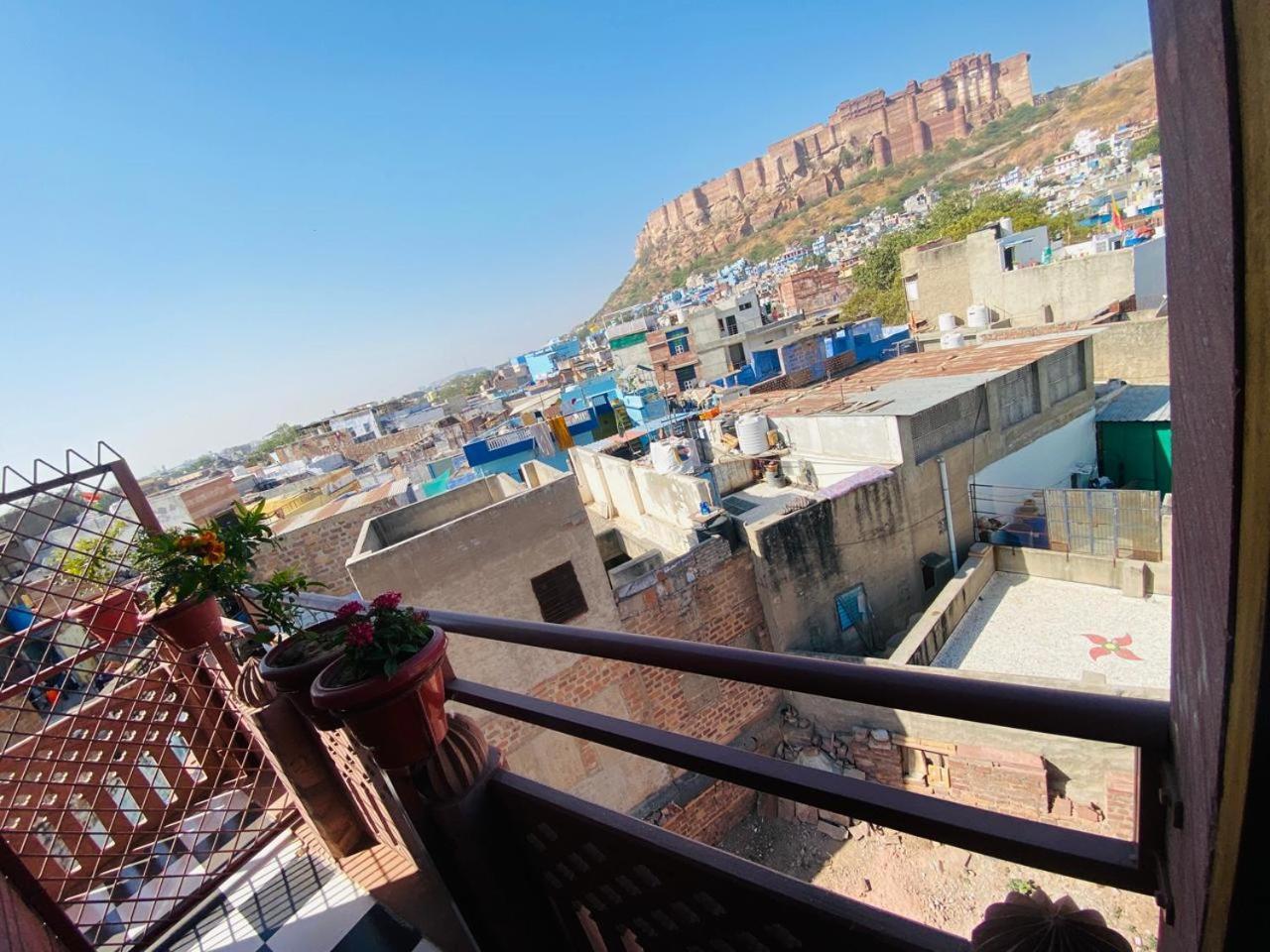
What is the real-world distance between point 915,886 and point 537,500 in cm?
596

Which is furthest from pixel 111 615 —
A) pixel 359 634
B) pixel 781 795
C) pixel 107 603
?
pixel 781 795

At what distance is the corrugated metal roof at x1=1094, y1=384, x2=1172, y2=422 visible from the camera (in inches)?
436

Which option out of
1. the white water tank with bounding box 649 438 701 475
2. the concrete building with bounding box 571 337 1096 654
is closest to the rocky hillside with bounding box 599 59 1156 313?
the concrete building with bounding box 571 337 1096 654

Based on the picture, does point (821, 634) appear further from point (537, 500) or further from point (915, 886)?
point (537, 500)

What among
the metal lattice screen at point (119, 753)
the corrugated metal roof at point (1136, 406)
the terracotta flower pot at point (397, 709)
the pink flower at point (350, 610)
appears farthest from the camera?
the corrugated metal roof at point (1136, 406)

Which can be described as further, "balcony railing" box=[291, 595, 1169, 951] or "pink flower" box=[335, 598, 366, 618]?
"pink flower" box=[335, 598, 366, 618]

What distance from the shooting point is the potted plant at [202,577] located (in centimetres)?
227

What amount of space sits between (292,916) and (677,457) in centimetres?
974

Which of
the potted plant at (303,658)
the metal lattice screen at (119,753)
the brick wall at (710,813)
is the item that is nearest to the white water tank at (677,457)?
the brick wall at (710,813)

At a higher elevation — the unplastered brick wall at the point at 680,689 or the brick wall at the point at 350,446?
the brick wall at the point at 350,446

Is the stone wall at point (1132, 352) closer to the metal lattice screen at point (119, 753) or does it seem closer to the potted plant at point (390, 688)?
the potted plant at point (390, 688)

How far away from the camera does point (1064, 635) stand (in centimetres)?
770

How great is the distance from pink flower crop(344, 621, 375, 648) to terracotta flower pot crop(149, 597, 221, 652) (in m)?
1.45

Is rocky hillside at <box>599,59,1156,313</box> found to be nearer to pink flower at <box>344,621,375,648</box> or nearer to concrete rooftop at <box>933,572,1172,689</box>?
concrete rooftop at <box>933,572,1172,689</box>
